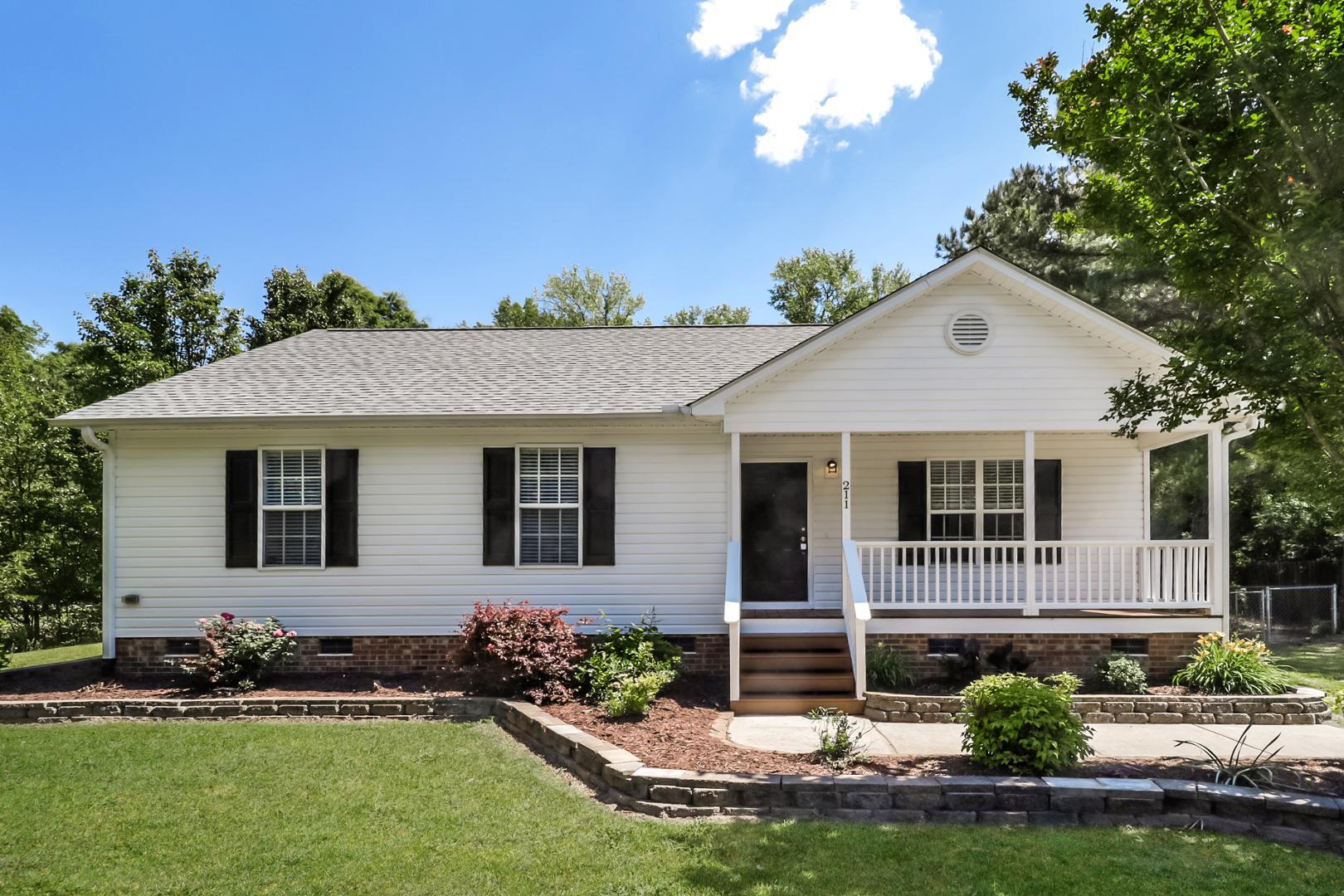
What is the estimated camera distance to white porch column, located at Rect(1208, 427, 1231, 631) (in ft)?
29.5

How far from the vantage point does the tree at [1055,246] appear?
17.0 metres

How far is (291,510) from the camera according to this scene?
988cm

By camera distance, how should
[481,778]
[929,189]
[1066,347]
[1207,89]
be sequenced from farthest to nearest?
[929,189]
[1066,347]
[481,778]
[1207,89]

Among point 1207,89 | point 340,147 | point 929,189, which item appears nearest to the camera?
point 1207,89

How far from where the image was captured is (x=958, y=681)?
343 inches

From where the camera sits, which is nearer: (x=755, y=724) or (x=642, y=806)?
(x=642, y=806)

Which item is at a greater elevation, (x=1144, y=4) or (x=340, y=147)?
(x=340, y=147)

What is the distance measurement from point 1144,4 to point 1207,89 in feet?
2.96

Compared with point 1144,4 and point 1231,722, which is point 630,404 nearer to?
point 1144,4

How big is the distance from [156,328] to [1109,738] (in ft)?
82.4

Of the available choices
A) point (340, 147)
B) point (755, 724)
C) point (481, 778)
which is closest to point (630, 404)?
point (755, 724)

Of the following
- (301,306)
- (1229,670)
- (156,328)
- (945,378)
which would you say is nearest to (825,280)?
(301,306)

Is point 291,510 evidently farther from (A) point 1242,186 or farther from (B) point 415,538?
(A) point 1242,186

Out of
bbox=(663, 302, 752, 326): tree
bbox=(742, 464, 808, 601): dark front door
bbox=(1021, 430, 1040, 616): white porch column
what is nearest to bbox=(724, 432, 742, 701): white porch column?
bbox=(742, 464, 808, 601): dark front door
